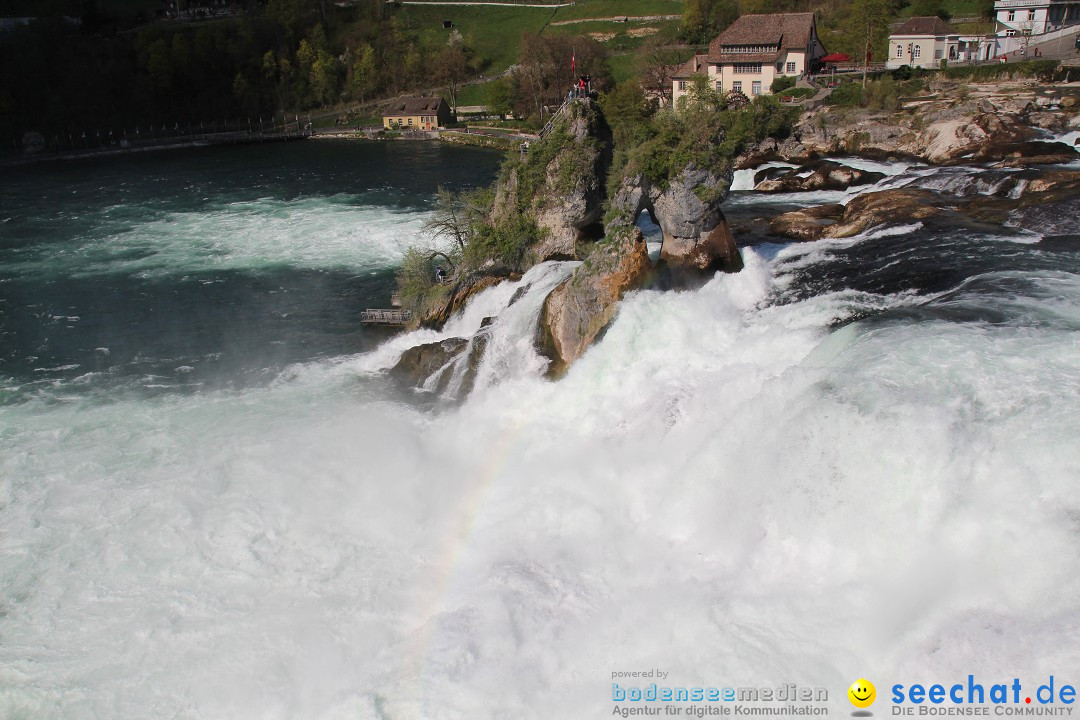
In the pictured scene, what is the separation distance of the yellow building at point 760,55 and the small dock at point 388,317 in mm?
49024

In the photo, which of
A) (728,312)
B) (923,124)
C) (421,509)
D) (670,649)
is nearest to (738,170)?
(923,124)

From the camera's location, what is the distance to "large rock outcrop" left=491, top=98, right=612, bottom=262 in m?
31.4

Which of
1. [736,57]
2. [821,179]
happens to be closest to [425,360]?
[821,179]

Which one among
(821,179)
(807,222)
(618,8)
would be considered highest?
(618,8)

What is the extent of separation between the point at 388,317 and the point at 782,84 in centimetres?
5192

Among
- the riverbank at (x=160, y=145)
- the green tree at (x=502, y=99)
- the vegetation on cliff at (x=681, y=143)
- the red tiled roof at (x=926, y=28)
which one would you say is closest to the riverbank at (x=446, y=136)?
the riverbank at (x=160, y=145)

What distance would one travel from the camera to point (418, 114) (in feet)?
327

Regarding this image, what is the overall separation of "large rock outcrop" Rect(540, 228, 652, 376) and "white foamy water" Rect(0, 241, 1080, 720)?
633mm

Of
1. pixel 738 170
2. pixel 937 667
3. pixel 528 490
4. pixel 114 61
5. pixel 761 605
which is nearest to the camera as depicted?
pixel 937 667

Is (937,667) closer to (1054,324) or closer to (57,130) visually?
(1054,324)

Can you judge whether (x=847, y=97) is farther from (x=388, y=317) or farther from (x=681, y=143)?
(x=388, y=317)

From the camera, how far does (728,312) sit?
88.0 feet

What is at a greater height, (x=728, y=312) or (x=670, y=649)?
(x=728, y=312)

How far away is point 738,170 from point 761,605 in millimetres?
39742
